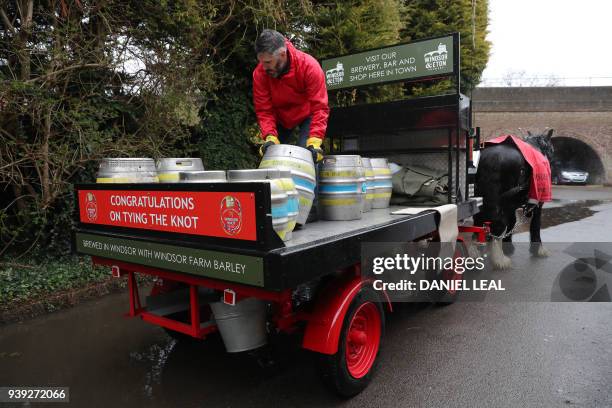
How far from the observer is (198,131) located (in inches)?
282

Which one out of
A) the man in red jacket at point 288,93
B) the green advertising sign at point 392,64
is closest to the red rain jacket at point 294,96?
the man in red jacket at point 288,93

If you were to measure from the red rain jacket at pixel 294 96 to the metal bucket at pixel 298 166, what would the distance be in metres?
0.61

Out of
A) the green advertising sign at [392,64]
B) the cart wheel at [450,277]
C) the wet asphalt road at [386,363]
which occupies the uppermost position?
the green advertising sign at [392,64]

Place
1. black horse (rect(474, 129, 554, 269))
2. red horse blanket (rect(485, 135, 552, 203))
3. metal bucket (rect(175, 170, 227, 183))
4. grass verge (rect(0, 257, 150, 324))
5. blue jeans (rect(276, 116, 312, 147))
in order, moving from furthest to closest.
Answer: red horse blanket (rect(485, 135, 552, 203)) < black horse (rect(474, 129, 554, 269)) < grass verge (rect(0, 257, 150, 324)) < blue jeans (rect(276, 116, 312, 147)) < metal bucket (rect(175, 170, 227, 183))

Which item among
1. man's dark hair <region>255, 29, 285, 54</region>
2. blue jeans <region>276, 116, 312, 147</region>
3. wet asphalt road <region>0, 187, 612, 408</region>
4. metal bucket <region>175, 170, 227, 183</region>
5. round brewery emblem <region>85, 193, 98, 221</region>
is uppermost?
man's dark hair <region>255, 29, 285, 54</region>

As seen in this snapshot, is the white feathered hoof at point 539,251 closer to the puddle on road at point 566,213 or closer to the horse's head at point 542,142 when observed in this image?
the horse's head at point 542,142

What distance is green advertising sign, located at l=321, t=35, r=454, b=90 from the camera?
4.71 metres

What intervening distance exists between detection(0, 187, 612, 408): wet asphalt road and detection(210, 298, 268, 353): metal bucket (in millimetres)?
473

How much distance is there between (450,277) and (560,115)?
24022 mm

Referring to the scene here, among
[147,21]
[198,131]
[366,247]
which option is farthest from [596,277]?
[147,21]

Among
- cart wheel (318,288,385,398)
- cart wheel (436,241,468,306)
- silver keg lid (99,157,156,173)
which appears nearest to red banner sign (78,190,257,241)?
silver keg lid (99,157,156,173)

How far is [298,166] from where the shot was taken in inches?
113

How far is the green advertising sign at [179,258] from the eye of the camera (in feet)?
7.21

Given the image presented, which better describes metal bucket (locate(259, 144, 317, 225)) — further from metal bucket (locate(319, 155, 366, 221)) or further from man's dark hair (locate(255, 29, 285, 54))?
man's dark hair (locate(255, 29, 285, 54))
